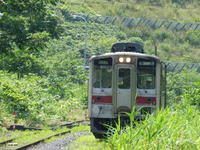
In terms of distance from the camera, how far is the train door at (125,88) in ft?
47.6

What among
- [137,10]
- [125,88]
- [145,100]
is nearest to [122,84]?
[125,88]

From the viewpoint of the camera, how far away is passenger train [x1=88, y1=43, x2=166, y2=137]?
47.6 ft

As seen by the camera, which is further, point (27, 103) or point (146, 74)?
point (27, 103)

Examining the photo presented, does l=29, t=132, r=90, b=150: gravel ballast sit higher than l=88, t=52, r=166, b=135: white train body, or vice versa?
l=88, t=52, r=166, b=135: white train body

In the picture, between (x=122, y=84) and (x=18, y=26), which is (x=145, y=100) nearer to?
(x=122, y=84)

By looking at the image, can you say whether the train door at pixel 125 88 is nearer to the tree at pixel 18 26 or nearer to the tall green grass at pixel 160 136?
the tall green grass at pixel 160 136

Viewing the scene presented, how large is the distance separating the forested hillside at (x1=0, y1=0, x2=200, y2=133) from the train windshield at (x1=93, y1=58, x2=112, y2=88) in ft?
6.81

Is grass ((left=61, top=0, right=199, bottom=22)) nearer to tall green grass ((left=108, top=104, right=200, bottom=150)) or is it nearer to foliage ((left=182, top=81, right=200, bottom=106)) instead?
foliage ((left=182, top=81, right=200, bottom=106))

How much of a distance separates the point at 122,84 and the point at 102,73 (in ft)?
2.20

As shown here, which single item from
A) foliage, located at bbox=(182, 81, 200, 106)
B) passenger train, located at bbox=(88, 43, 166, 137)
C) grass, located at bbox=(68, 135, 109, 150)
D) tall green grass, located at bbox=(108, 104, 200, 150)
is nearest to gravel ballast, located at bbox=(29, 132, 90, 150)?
grass, located at bbox=(68, 135, 109, 150)

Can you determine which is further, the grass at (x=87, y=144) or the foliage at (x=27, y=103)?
the foliage at (x=27, y=103)

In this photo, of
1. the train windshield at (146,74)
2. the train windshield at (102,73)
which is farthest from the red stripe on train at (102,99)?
the train windshield at (146,74)

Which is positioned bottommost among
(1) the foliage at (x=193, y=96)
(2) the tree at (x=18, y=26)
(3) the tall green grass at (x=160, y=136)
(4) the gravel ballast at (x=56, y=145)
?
(4) the gravel ballast at (x=56, y=145)

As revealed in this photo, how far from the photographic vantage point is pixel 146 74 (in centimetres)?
1472
